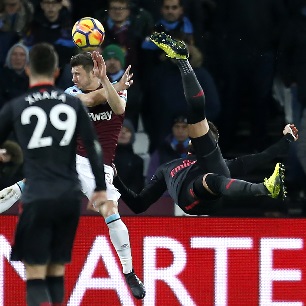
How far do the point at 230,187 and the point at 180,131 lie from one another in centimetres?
205

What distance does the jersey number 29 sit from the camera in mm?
7777

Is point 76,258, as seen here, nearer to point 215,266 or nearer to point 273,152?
point 215,266

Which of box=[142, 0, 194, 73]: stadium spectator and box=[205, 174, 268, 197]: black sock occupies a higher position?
box=[205, 174, 268, 197]: black sock

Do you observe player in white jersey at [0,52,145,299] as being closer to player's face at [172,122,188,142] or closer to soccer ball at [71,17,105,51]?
soccer ball at [71,17,105,51]

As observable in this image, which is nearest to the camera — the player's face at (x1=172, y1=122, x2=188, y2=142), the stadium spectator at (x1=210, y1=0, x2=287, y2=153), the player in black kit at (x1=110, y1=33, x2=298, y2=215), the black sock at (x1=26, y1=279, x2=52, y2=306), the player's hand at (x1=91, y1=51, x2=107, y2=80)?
the black sock at (x1=26, y1=279, x2=52, y2=306)

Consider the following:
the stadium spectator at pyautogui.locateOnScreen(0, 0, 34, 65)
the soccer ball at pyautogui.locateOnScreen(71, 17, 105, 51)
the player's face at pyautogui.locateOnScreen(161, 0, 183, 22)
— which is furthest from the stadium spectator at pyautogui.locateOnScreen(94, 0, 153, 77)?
the soccer ball at pyautogui.locateOnScreen(71, 17, 105, 51)

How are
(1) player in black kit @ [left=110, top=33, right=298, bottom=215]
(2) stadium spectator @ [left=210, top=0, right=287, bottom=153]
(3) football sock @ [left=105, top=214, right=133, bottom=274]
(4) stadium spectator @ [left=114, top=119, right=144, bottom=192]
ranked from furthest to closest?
(2) stadium spectator @ [left=210, top=0, right=287, bottom=153], (4) stadium spectator @ [left=114, top=119, right=144, bottom=192], (1) player in black kit @ [left=110, top=33, right=298, bottom=215], (3) football sock @ [left=105, top=214, right=133, bottom=274]

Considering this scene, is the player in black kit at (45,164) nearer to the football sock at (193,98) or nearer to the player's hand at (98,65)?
the player's hand at (98,65)

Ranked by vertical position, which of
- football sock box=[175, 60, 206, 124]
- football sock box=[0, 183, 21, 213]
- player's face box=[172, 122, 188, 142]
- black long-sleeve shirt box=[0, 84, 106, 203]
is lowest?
player's face box=[172, 122, 188, 142]

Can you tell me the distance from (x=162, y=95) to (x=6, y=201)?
8.42 ft

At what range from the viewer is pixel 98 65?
893 centimetres

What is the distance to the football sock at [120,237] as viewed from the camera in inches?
369

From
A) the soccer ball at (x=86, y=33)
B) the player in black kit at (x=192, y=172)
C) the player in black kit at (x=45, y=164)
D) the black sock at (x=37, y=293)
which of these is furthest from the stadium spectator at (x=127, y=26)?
the black sock at (x=37, y=293)

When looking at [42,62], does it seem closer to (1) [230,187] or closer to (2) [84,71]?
(2) [84,71]
